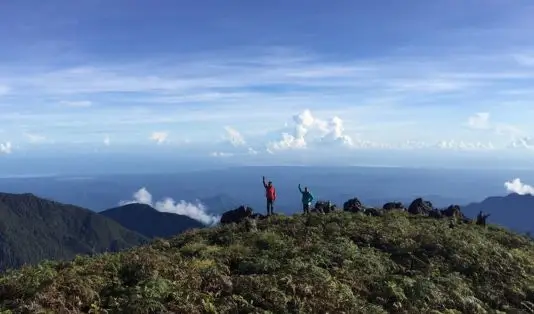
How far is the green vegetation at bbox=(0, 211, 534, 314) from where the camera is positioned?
48.6ft

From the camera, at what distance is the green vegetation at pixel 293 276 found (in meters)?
14.8

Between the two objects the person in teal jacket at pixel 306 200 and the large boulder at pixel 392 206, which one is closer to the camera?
the person in teal jacket at pixel 306 200

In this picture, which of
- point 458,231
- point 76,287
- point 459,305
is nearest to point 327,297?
point 459,305

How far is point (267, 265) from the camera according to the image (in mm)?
18766

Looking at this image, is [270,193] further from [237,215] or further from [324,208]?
[324,208]

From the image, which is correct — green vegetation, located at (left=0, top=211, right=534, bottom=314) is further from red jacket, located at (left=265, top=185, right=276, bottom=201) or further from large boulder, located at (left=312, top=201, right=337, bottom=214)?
red jacket, located at (left=265, top=185, right=276, bottom=201)

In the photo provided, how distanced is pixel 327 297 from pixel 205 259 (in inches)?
221

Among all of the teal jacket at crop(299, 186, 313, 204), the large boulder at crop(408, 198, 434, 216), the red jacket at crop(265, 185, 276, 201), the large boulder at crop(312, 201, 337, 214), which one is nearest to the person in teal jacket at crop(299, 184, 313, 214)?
the teal jacket at crop(299, 186, 313, 204)

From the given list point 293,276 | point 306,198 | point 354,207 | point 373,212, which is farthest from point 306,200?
point 293,276

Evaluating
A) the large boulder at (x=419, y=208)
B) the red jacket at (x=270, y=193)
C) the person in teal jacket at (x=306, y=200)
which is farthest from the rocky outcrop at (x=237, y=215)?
the large boulder at (x=419, y=208)

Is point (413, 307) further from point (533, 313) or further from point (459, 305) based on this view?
point (533, 313)

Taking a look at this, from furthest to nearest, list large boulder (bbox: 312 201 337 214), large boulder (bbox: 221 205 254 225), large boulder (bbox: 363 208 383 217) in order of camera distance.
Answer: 1. large boulder (bbox: 312 201 337 214)
2. large boulder (bbox: 221 205 254 225)
3. large boulder (bbox: 363 208 383 217)

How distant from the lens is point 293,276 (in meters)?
17.6

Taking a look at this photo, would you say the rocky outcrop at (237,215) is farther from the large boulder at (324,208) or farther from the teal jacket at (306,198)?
the large boulder at (324,208)
